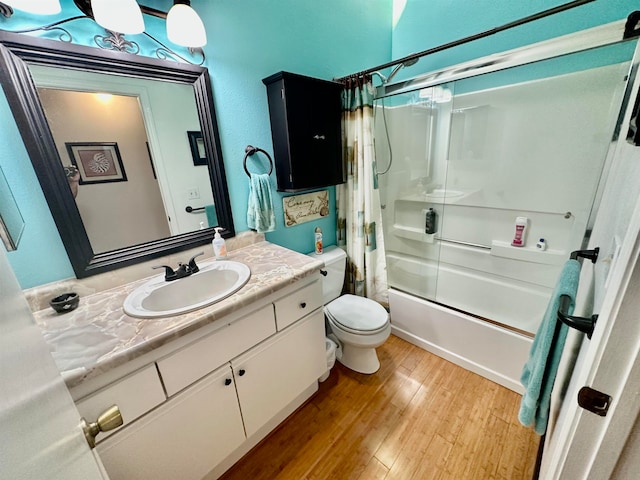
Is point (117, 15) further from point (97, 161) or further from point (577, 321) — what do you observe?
point (577, 321)

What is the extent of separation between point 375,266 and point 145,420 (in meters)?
1.59

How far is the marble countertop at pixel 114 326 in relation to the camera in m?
0.73

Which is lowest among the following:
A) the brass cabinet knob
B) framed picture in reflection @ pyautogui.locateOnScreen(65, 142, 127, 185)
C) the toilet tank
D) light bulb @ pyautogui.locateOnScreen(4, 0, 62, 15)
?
the toilet tank

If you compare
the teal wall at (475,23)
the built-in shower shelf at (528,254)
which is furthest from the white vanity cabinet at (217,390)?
the teal wall at (475,23)

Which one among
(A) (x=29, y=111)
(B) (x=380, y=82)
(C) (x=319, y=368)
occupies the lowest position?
(C) (x=319, y=368)

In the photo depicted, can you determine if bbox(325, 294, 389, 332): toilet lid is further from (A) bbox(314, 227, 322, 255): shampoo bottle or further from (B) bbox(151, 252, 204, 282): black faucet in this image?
(B) bbox(151, 252, 204, 282): black faucet

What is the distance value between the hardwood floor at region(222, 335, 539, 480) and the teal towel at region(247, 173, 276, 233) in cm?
111

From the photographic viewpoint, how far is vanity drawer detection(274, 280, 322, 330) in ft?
3.87

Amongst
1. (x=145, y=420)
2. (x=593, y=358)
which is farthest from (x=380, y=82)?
(x=145, y=420)

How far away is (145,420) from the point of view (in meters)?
0.84

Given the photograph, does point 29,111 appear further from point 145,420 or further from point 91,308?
point 145,420

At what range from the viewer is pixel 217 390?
3.30ft

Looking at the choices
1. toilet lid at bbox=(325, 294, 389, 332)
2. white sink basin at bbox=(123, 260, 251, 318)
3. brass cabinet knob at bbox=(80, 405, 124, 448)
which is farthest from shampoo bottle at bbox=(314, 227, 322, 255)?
brass cabinet knob at bbox=(80, 405, 124, 448)

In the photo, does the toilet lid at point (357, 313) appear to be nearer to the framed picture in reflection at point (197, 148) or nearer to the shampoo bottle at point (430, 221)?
the shampoo bottle at point (430, 221)
